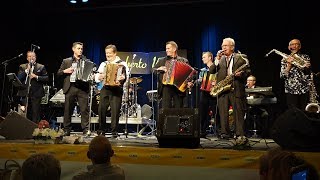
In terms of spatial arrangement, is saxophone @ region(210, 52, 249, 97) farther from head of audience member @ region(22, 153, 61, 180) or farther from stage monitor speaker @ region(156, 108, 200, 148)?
head of audience member @ region(22, 153, 61, 180)

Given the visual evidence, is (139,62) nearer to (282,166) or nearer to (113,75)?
(113,75)

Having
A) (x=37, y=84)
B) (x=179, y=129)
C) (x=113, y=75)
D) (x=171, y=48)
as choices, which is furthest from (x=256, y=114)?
(x=37, y=84)

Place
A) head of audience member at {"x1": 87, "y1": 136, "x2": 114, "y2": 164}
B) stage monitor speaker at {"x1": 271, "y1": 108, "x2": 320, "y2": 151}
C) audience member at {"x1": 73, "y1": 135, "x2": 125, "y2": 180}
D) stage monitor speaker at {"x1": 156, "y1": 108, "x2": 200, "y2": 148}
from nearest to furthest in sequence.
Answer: audience member at {"x1": 73, "y1": 135, "x2": 125, "y2": 180}
head of audience member at {"x1": 87, "y1": 136, "x2": 114, "y2": 164}
stage monitor speaker at {"x1": 271, "y1": 108, "x2": 320, "y2": 151}
stage monitor speaker at {"x1": 156, "y1": 108, "x2": 200, "y2": 148}

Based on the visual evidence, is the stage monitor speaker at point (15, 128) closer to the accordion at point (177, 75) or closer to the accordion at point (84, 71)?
the accordion at point (84, 71)

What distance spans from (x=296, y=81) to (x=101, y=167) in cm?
614

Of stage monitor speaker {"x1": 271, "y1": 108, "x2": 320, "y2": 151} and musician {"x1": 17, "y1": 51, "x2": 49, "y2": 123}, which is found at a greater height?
musician {"x1": 17, "y1": 51, "x2": 49, "y2": 123}

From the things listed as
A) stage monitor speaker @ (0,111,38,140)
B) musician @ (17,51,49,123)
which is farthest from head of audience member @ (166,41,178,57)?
musician @ (17,51,49,123)

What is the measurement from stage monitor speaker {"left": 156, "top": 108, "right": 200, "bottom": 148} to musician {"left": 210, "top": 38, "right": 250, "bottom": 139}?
1.43 meters

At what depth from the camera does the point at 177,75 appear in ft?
26.5

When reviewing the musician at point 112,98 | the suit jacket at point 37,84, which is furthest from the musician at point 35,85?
the musician at point 112,98

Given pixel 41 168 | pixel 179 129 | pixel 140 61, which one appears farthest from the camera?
pixel 140 61

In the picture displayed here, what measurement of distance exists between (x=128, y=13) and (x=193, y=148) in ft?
34.0

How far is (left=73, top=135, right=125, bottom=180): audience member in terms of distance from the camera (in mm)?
3607

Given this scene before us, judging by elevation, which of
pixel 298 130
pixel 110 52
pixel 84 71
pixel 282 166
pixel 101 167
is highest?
pixel 110 52
